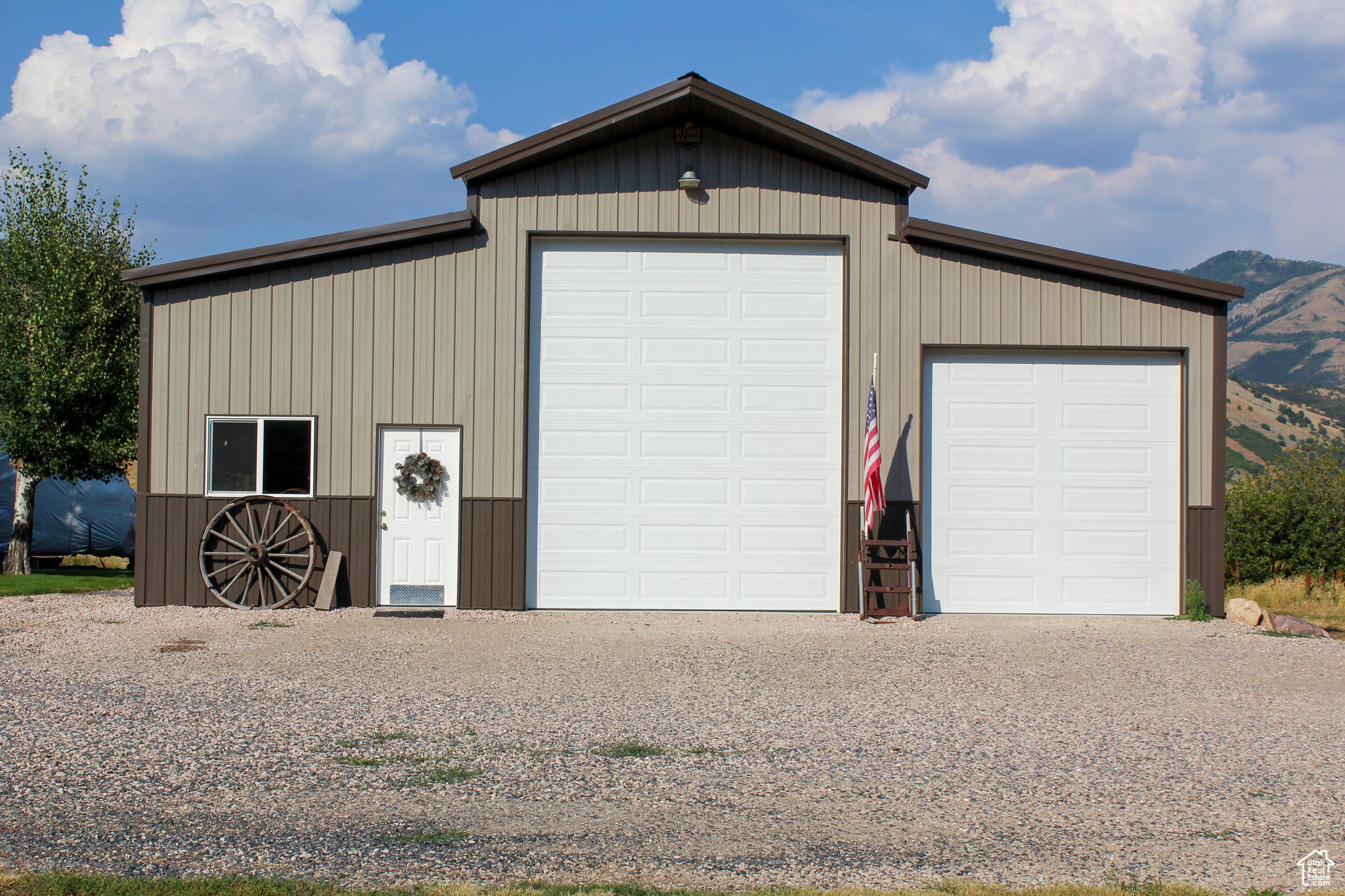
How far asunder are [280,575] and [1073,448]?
31.0ft

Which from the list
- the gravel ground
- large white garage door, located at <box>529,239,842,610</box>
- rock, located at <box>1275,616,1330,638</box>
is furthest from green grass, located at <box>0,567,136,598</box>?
rock, located at <box>1275,616,1330,638</box>

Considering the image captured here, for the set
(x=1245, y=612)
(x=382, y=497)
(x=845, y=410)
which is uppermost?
(x=845, y=410)

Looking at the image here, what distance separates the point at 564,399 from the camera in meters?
11.4

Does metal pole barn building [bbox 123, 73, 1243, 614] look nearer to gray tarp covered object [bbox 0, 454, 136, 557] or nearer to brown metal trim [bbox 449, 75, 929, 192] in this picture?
brown metal trim [bbox 449, 75, 929, 192]

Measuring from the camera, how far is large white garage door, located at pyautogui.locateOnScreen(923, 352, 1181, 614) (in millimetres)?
11297

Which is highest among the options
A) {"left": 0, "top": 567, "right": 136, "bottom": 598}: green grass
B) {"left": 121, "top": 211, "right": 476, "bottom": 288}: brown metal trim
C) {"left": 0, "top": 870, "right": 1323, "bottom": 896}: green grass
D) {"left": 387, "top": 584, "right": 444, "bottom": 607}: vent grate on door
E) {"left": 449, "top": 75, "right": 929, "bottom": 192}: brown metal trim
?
{"left": 449, "top": 75, "right": 929, "bottom": 192}: brown metal trim

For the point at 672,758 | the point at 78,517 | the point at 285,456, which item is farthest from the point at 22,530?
the point at 672,758

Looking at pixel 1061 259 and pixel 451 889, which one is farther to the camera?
pixel 1061 259

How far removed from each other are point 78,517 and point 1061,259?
61.3 feet

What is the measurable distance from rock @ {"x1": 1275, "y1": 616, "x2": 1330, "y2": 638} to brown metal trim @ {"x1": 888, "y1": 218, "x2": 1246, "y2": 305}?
3667 millimetres

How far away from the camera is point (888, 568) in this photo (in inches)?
439

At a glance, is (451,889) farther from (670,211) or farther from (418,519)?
(670,211)

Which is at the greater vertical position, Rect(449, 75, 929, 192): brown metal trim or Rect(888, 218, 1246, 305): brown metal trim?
Rect(449, 75, 929, 192): brown metal trim

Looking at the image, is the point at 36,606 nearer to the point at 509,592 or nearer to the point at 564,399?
the point at 509,592
